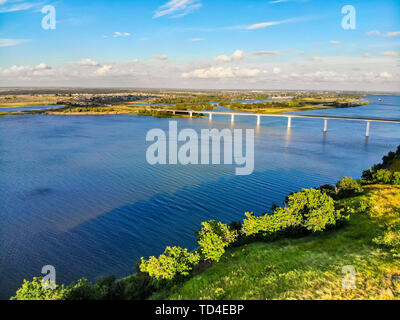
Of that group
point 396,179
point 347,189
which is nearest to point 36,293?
point 347,189

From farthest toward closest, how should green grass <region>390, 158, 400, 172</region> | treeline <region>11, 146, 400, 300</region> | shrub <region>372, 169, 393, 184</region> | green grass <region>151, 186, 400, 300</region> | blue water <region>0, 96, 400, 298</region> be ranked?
green grass <region>390, 158, 400, 172</region>
shrub <region>372, 169, 393, 184</region>
blue water <region>0, 96, 400, 298</region>
green grass <region>151, 186, 400, 300</region>
treeline <region>11, 146, 400, 300</region>

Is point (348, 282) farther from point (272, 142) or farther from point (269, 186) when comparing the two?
point (272, 142)

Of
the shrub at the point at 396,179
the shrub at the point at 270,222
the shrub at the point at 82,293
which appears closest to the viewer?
the shrub at the point at 82,293

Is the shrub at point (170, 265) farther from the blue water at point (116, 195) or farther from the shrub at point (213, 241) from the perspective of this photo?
the blue water at point (116, 195)

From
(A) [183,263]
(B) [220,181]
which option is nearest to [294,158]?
(B) [220,181]

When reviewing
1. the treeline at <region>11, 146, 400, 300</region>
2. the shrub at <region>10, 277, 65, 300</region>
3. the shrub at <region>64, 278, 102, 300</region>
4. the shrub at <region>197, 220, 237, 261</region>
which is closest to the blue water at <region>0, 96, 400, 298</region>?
the treeline at <region>11, 146, 400, 300</region>

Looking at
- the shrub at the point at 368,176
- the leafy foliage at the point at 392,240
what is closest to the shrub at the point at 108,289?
the leafy foliage at the point at 392,240

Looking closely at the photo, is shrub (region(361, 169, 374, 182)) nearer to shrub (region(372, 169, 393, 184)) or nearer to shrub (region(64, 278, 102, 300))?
shrub (region(372, 169, 393, 184))
